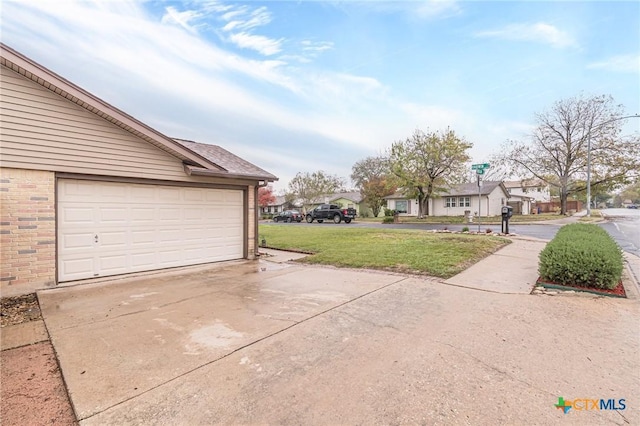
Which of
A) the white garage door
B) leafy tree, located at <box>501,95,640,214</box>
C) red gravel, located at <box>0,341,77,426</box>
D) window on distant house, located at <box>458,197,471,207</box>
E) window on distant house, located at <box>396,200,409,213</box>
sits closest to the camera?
red gravel, located at <box>0,341,77,426</box>

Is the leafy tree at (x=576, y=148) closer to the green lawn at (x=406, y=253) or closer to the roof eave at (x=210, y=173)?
the green lawn at (x=406, y=253)

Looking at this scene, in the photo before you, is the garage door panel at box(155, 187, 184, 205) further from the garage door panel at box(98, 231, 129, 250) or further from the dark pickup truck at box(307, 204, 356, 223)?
the dark pickup truck at box(307, 204, 356, 223)

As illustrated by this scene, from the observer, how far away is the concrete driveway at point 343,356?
223 cm

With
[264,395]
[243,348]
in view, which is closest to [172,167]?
[243,348]

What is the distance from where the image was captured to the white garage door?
20.2 ft

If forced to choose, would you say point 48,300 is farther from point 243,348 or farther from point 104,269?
point 243,348

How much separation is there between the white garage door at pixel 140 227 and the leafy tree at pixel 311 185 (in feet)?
114

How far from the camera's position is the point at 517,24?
9945 millimetres

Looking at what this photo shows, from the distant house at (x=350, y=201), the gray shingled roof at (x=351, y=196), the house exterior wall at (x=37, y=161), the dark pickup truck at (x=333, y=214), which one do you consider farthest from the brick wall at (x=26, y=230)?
Answer: the gray shingled roof at (x=351, y=196)

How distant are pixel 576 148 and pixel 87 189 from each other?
124 feet

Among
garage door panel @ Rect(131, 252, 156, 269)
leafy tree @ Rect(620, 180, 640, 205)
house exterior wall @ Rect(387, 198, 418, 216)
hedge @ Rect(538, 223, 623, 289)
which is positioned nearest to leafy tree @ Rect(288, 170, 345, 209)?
house exterior wall @ Rect(387, 198, 418, 216)

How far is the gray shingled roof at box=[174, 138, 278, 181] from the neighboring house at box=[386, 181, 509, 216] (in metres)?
27.1

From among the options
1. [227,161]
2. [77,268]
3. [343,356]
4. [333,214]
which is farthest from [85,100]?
[333,214]

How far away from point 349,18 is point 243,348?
11.5 metres
